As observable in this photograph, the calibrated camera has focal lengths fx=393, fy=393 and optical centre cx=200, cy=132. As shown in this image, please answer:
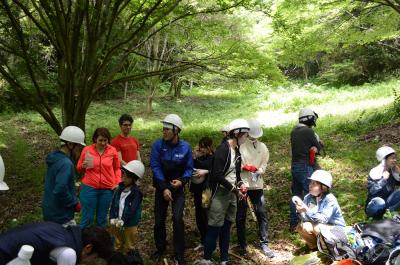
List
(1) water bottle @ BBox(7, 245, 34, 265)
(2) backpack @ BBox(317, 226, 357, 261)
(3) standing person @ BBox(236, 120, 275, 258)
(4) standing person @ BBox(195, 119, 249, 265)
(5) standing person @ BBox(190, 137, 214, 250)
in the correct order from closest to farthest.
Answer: (1) water bottle @ BBox(7, 245, 34, 265)
(2) backpack @ BBox(317, 226, 357, 261)
(4) standing person @ BBox(195, 119, 249, 265)
(3) standing person @ BBox(236, 120, 275, 258)
(5) standing person @ BBox(190, 137, 214, 250)

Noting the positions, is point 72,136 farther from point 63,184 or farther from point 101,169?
point 101,169

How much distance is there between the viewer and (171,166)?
5.05 m

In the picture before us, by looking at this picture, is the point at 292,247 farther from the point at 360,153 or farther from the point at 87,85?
the point at 87,85

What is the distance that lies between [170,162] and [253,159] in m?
1.29

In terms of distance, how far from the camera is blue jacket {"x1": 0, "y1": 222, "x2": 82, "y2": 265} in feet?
8.89

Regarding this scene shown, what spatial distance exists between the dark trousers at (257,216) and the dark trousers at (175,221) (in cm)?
87

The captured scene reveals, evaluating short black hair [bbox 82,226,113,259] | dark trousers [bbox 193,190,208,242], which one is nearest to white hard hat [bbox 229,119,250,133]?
dark trousers [bbox 193,190,208,242]

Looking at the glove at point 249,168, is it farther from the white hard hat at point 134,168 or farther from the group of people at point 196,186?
the white hard hat at point 134,168

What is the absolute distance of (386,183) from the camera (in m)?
5.41

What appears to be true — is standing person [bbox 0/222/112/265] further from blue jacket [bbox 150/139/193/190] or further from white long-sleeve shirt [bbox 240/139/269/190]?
white long-sleeve shirt [bbox 240/139/269/190]

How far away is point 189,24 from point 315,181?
6182mm

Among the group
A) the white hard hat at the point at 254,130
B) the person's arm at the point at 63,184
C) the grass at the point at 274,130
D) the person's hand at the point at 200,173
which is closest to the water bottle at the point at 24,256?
the person's arm at the point at 63,184

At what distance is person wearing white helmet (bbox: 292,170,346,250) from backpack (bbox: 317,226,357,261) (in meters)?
0.16

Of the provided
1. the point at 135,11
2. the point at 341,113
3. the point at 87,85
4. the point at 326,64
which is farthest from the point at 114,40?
the point at 326,64
